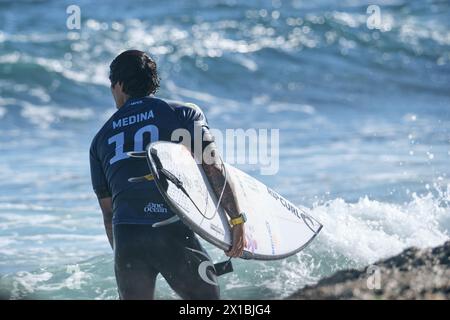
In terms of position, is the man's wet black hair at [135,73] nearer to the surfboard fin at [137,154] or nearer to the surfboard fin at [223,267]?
the surfboard fin at [137,154]

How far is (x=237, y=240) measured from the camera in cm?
412

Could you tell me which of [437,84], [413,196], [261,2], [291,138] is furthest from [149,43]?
[413,196]

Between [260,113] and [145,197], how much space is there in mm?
12465

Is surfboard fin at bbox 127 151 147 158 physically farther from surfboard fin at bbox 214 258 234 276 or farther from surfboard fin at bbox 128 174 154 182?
surfboard fin at bbox 214 258 234 276

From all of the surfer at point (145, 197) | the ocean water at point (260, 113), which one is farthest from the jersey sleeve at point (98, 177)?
the ocean water at point (260, 113)

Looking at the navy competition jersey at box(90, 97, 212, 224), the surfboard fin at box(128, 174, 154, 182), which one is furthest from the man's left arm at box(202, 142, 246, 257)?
the surfboard fin at box(128, 174, 154, 182)

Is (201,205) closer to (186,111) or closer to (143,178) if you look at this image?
(143,178)

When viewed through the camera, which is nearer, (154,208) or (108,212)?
(154,208)

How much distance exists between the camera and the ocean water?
687 cm

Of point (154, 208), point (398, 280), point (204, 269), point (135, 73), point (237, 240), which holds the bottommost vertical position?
point (398, 280)

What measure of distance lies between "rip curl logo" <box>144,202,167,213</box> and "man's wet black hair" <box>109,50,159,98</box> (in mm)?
559

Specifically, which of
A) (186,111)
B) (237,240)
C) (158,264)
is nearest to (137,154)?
(186,111)

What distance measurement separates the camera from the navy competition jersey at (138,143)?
13.1ft

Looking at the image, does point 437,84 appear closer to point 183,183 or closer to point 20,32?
point 20,32
